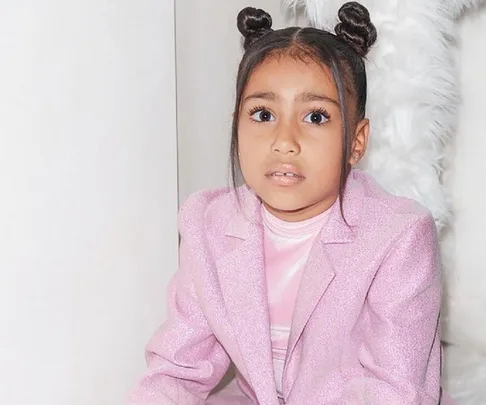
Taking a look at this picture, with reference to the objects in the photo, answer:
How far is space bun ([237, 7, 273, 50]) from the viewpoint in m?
1.20

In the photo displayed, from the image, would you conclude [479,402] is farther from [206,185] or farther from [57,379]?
[57,379]

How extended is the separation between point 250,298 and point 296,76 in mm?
291

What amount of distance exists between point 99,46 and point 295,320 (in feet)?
1.39

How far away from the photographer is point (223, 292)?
1206 millimetres

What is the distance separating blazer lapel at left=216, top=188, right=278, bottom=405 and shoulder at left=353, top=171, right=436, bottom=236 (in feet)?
0.49

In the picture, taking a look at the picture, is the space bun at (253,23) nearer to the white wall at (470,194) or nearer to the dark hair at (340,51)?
the dark hair at (340,51)

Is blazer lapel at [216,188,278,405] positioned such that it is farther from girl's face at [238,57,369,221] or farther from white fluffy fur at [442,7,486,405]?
white fluffy fur at [442,7,486,405]

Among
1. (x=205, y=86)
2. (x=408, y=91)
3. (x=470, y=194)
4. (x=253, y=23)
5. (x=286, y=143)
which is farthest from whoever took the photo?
(x=470, y=194)

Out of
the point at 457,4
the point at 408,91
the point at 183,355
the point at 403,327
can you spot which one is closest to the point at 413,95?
the point at 408,91

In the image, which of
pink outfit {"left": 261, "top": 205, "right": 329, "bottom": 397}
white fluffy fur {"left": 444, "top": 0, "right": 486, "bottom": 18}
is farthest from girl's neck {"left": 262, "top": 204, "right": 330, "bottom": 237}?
white fluffy fur {"left": 444, "top": 0, "right": 486, "bottom": 18}

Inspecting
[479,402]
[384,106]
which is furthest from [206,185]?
[479,402]

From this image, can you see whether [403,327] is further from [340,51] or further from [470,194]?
[470,194]

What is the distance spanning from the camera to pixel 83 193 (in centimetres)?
116

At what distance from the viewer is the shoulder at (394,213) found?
1141mm
